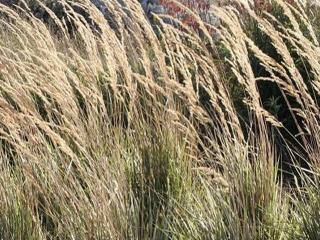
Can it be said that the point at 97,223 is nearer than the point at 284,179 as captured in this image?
Yes

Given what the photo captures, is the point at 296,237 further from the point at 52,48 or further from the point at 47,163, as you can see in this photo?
the point at 52,48

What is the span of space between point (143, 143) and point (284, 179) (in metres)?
1.04

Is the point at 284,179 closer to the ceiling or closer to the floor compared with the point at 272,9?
closer to the floor

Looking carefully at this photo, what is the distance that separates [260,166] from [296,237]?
0.48 meters

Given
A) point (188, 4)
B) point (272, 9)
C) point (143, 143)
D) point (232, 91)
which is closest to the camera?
point (143, 143)

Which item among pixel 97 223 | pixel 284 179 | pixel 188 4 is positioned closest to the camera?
pixel 97 223

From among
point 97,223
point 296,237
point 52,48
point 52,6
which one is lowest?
point 52,6

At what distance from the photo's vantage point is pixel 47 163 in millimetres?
3496

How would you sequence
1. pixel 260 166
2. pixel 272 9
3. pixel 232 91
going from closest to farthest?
pixel 260 166 → pixel 232 91 → pixel 272 9

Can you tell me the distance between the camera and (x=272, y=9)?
6.12 meters

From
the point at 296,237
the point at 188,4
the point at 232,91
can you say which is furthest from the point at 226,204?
the point at 188,4

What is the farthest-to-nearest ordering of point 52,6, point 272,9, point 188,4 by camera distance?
point 52,6 → point 188,4 → point 272,9

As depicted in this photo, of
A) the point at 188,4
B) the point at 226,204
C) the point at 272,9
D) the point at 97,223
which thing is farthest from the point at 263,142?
the point at 188,4

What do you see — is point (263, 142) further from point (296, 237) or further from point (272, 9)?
point (272, 9)
